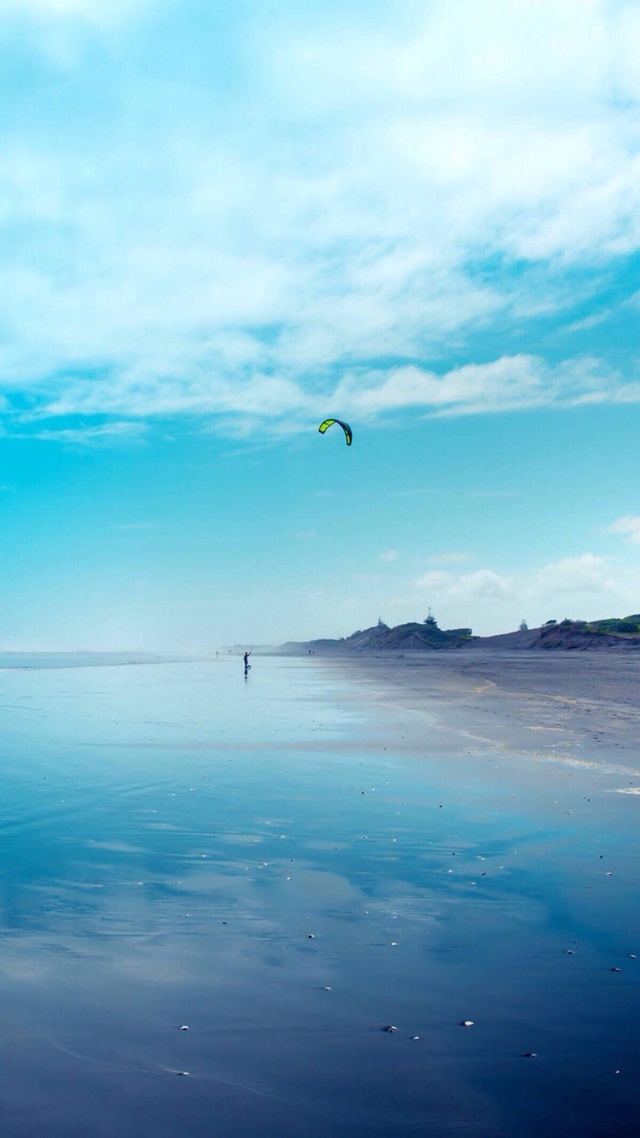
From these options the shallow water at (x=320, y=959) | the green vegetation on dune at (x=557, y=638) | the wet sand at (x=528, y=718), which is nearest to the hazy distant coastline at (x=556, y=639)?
the green vegetation on dune at (x=557, y=638)

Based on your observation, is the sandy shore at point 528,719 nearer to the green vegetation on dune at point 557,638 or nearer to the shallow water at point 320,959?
the shallow water at point 320,959

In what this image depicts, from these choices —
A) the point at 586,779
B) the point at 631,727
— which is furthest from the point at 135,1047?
the point at 631,727

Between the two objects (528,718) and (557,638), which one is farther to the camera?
(557,638)

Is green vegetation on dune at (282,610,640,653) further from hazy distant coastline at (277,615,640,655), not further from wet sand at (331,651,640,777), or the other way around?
wet sand at (331,651,640,777)

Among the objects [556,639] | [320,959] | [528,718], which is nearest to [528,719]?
[528,718]

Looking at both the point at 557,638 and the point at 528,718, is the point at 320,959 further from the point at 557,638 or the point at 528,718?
the point at 557,638

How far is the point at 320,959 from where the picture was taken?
6969 millimetres

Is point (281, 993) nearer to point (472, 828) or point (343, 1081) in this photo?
point (343, 1081)

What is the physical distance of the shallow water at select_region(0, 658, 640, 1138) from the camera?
16.0 ft

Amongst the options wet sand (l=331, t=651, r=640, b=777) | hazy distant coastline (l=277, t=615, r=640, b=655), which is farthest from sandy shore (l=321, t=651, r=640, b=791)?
hazy distant coastline (l=277, t=615, r=640, b=655)

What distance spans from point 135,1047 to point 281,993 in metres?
1.29

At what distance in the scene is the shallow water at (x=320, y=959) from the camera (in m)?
4.86

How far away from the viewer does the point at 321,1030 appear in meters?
5.71

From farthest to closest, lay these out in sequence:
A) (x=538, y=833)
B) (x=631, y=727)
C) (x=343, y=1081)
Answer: (x=631, y=727) < (x=538, y=833) < (x=343, y=1081)
